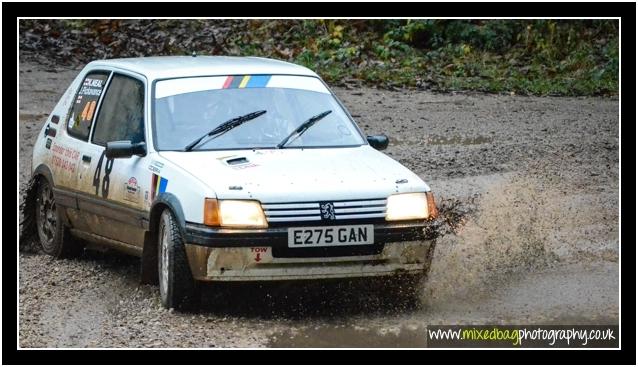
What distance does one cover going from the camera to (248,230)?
7.16m

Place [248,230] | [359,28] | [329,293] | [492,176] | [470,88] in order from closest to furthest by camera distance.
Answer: [248,230], [329,293], [492,176], [470,88], [359,28]

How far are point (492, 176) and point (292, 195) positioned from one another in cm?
550

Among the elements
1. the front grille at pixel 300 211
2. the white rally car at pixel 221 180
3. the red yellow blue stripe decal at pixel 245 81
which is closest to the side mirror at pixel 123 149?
the white rally car at pixel 221 180

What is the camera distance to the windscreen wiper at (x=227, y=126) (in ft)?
26.7

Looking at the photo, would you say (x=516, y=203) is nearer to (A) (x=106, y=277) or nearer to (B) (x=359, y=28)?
(A) (x=106, y=277)

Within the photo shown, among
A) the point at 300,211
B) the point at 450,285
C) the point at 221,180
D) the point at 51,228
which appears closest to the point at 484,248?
the point at 450,285

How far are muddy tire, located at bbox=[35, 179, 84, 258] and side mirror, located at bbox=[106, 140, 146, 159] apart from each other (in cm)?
150

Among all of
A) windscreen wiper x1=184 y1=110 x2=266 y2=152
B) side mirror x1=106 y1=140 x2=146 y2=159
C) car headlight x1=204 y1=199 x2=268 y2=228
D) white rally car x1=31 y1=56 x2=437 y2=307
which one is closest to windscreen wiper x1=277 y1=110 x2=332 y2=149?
white rally car x1=31 y1=56 x2=437 y2=307

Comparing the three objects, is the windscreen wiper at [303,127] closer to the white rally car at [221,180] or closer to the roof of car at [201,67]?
the white rally car at [221,180]

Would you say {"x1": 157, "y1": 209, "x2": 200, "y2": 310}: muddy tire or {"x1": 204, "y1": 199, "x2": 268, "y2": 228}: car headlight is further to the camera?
{"x1": 157, "y1": 209, "x2": 200, "y2": 310}: muddy tire

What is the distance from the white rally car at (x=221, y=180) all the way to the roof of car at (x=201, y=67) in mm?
15

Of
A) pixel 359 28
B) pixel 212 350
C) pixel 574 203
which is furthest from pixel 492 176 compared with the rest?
pixel 359 28

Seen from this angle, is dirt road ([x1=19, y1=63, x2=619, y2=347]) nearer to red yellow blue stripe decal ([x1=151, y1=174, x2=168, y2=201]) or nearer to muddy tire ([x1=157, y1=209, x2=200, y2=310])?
muddy tire ([x1=157, y1=209, x2=200, y2=310])

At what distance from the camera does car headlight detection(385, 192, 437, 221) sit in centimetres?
738
